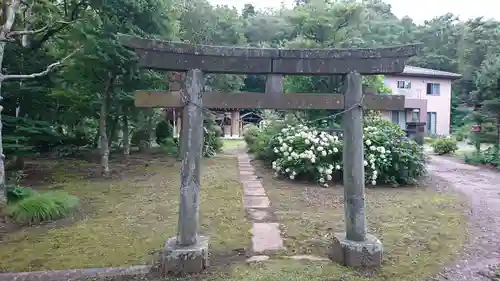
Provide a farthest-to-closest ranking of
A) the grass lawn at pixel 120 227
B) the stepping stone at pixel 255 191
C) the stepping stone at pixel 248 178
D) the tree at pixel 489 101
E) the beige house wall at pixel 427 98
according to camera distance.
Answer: the beige house wall at pixel 427 98 < the tree at pixel 489 101 < the stepping stone at pixel 248 178 < the stepping stone at pixel 255 191 < the grass lawn at pixel 120 227

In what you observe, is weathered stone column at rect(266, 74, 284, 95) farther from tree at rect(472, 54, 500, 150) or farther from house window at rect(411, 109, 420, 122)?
house window at rect(411, 109, 420, 122)

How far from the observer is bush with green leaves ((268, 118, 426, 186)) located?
31.3 ft

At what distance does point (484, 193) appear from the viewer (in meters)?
9.00

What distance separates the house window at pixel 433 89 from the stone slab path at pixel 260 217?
73.1 ft

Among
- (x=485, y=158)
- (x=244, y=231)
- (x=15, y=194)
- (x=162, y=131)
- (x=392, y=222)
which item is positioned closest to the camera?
(x=244, y=231)

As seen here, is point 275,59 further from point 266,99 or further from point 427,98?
point 427,98

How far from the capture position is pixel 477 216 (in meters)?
6.84

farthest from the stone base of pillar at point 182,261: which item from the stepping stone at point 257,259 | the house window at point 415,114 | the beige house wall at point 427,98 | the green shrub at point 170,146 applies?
the house window at point 415,114

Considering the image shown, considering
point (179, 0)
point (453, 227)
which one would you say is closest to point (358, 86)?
point (453, 227)

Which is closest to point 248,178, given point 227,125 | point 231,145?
point 231,145

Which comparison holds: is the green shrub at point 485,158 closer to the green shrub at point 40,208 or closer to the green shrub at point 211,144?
the green shrub at point 211,144

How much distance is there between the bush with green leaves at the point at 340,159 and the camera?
9.53 metres

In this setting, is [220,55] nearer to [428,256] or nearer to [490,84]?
[428,256]

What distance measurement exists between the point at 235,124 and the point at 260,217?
81.5 feet
